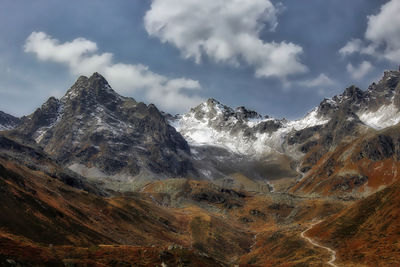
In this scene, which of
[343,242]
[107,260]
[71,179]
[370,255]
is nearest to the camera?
[107,260]

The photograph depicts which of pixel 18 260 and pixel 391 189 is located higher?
pixel 391 189

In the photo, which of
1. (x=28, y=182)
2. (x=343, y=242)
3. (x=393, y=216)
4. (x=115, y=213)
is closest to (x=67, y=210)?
(x=28, y=182)

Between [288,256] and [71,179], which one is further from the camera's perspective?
[71,179]

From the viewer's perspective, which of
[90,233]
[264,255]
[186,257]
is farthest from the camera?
[264,255]

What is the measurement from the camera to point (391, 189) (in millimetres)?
118562

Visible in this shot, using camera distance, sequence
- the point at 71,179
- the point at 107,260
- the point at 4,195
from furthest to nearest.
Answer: the point at 71,179 < the point at 4,195 < the point at 107,260

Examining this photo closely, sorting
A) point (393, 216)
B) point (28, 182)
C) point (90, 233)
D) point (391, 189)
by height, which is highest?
point (391, 189)

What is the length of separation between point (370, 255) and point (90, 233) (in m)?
74.2

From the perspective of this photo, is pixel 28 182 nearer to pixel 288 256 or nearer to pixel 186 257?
pixel 186 257

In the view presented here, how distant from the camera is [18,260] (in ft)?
138

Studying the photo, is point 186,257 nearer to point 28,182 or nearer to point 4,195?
point 4,195

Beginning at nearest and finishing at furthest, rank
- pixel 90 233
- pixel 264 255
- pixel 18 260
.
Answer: pixel 18 260 → pixel 90 233 → pixel 264 255

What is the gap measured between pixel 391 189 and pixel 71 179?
155 meters

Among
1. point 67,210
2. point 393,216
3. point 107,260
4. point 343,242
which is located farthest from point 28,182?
point 393,216
